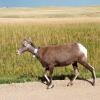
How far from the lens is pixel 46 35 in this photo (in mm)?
23656

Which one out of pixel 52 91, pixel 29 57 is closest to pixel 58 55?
pixel 52 91

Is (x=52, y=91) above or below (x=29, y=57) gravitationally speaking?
above

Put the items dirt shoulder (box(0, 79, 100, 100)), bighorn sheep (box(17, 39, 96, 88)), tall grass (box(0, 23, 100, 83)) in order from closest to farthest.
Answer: dirt shoulder (box(0, 79, 100, 100))
bighorn sheep (box(17, 39, 96, 88))
tall grass (box(0, 23, 100, 83))

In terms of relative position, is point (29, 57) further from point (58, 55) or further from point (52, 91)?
point (52, 91)

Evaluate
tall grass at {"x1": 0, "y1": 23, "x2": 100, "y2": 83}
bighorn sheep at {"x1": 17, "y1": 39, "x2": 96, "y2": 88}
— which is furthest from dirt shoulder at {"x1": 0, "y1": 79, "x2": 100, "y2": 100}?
tall grass at {"x1": 0, "y1": 23, "x2": 100, "y2": 83}

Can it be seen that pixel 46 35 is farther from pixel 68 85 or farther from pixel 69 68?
pixel 68 85

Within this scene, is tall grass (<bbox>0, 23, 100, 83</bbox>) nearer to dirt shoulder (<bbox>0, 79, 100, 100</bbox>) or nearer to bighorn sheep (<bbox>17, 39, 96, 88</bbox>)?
dirt shoulder (<bbox>0, 79, 100, 100</bbox>)

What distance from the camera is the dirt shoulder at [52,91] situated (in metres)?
10.4

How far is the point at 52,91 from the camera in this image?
36.5 feet

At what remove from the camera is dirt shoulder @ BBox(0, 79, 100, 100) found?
10414 mm

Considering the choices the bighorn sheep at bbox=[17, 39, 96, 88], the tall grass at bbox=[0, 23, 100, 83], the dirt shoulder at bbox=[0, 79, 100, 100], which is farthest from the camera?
the tall grass at bbox=[0, 23, 100, 83]

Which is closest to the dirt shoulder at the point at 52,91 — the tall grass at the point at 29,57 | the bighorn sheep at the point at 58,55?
the bighorn sheep at the point at 58,55

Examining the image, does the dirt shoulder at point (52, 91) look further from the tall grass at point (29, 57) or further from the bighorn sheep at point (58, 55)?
the tall grass at point (29, 57)

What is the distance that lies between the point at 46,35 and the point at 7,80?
10874mm
